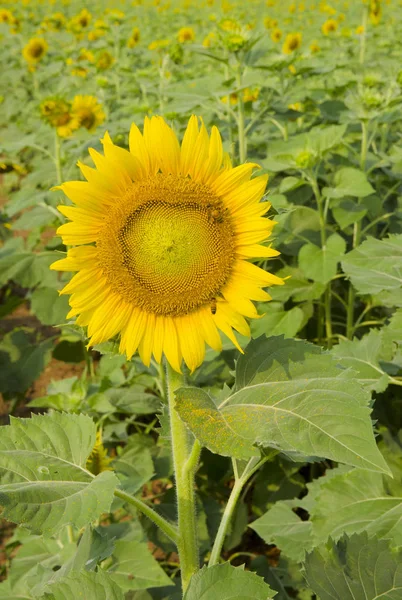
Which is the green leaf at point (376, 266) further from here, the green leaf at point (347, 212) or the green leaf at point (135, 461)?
the green leaf at point (135, 461)

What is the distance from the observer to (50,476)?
1106 millimetres

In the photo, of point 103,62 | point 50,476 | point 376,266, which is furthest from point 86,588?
point 103,62

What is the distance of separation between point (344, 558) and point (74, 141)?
8.74ft

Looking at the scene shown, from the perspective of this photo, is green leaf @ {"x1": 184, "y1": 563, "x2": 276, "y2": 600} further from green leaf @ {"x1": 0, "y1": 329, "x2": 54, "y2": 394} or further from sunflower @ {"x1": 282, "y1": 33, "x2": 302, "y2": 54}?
sunflower @ {"x1": 282, "y1": 33, "x2": 302, "y2": 54}

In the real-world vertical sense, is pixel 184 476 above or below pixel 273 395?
below

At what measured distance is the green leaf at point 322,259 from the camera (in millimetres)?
2291

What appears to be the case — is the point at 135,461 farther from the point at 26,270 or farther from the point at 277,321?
the point at 26,270

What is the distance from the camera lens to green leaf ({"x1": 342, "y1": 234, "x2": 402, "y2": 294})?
5.47 feet

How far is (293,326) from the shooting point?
7.52 feet

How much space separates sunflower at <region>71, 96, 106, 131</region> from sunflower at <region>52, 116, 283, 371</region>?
263 cm

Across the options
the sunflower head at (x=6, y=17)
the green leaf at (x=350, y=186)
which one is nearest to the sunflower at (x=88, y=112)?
the green leaf at (x=350, y=186)

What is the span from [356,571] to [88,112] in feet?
10.2

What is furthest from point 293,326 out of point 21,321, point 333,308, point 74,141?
point 21,321

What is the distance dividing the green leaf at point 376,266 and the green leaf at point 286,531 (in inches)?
26.5
